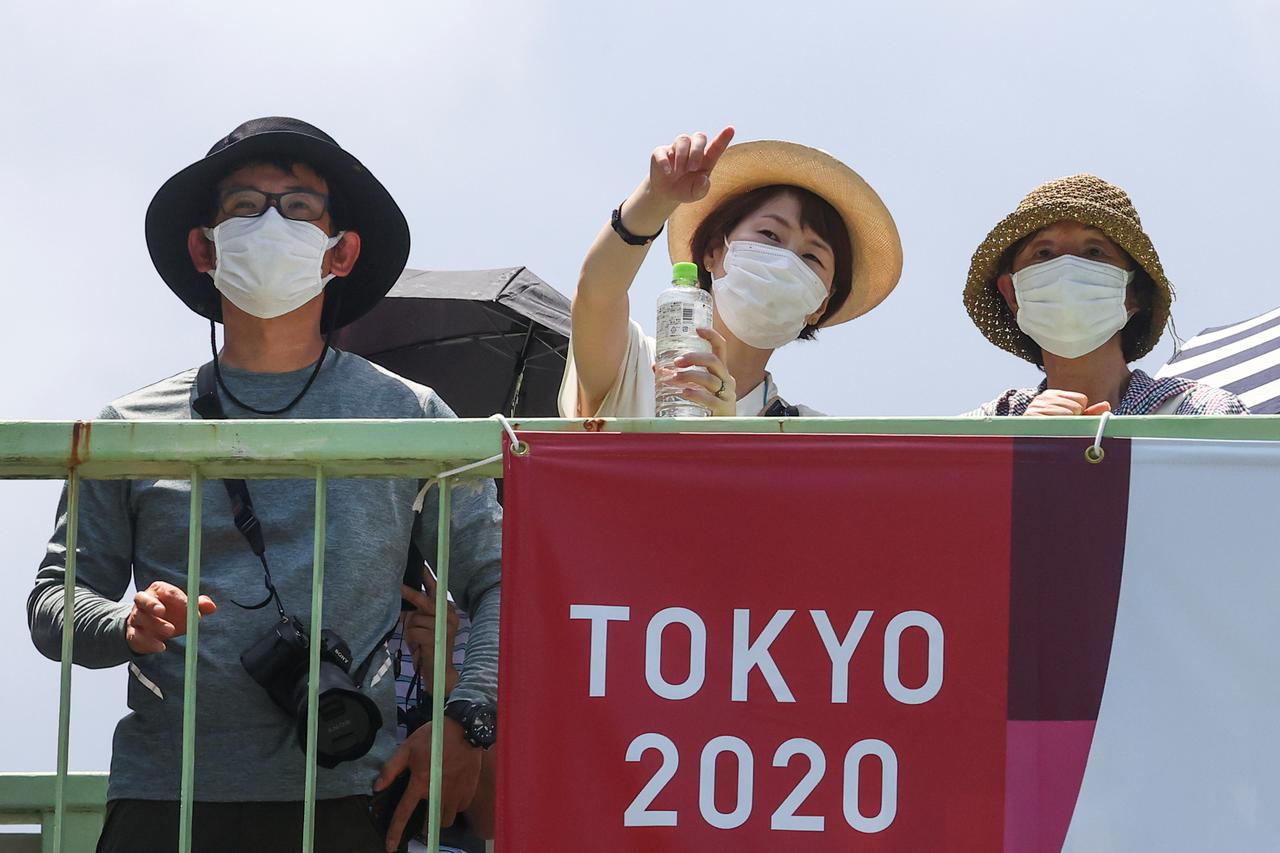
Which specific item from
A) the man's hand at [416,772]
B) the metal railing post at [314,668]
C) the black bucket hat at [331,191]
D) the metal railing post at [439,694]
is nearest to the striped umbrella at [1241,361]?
the black bucket hat at [331,191]

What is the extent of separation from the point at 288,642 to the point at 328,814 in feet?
1.21

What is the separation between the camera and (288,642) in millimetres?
3393

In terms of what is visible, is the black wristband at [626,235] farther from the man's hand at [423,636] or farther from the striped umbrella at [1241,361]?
the striped umbrella at [1241,361]

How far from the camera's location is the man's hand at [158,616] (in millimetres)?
3172

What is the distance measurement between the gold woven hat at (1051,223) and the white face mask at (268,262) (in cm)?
179

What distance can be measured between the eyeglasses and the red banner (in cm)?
134

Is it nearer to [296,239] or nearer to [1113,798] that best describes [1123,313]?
[1113,798]

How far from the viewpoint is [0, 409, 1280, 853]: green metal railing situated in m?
3.08

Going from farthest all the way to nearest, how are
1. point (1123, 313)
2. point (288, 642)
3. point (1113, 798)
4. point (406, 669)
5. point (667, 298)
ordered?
point (406, 669)
point (1123, 313)
point (667, 298)
point (288, 642)
point (1113, 798)

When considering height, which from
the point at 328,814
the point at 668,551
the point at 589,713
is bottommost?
the point at 328,814

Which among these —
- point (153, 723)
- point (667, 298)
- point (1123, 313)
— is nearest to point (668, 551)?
point (667, 298)

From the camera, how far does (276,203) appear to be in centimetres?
412

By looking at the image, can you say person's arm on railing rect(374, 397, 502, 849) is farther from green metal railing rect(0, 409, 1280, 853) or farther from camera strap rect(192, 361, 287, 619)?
camera strap rect(192, 361, 287, 619)

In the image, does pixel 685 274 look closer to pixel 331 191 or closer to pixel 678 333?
pixel 678 333
